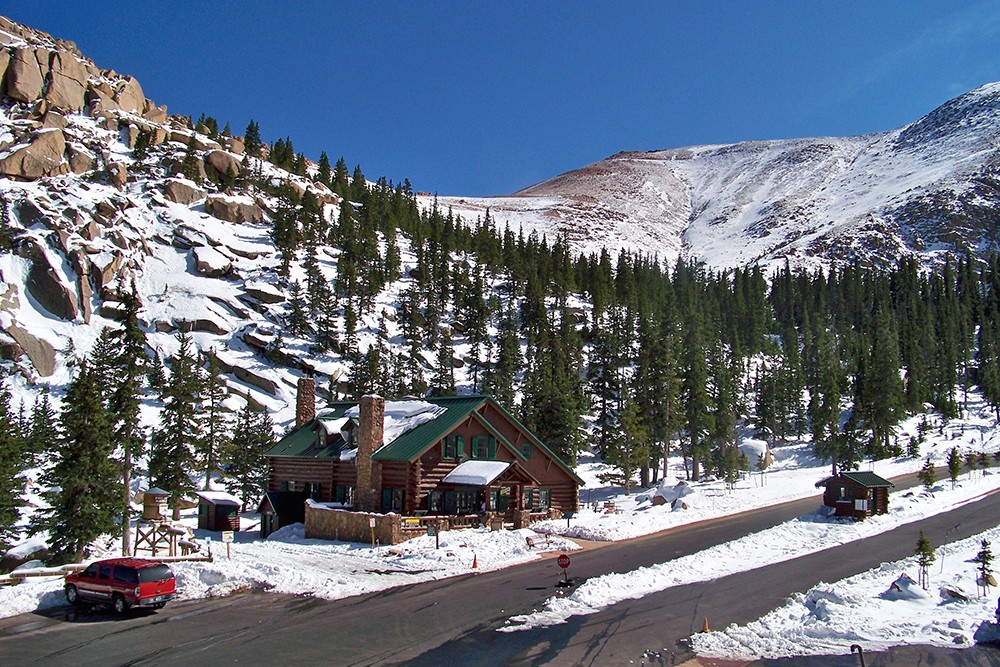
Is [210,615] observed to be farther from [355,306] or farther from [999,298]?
[999,298]

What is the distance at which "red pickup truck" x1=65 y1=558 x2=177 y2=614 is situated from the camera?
1956cm

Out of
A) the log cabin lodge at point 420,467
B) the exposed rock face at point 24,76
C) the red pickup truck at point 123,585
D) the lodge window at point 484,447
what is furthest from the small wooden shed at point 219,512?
the exposed rock face at point 24,76

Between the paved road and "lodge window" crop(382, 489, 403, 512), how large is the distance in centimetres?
1192

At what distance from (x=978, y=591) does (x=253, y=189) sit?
12420 centimetres

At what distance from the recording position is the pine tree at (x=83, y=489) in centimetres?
2789

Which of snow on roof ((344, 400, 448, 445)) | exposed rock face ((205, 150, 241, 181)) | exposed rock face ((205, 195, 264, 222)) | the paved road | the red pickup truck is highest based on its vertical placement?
exposed rock face ((205, 150, 241, 181))

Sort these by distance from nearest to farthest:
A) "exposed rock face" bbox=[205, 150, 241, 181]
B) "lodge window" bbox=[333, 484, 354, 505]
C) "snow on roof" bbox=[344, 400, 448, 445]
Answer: "lodge window" bbox=[333, 484, 354, 505] < "snow on roof" bbox=[344, 400, 448, 445] < "exposed rock face" bbox=[205, 150, 241, 181]

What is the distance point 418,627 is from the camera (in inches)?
707

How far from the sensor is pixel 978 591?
1962 cm

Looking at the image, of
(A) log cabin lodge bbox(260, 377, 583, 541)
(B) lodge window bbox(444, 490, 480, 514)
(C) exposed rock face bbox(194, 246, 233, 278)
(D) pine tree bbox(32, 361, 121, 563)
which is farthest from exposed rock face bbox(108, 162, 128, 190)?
(B) lodge window bbox(444, 490, 480, 514)

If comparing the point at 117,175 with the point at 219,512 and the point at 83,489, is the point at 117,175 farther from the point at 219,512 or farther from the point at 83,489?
the point at 83,489

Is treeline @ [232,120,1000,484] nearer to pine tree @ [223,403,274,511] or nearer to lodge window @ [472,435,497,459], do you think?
lodge window @ [472,435,497,459]

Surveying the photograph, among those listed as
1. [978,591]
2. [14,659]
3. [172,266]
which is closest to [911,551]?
[978,591]

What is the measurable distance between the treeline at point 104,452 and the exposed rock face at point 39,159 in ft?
130
